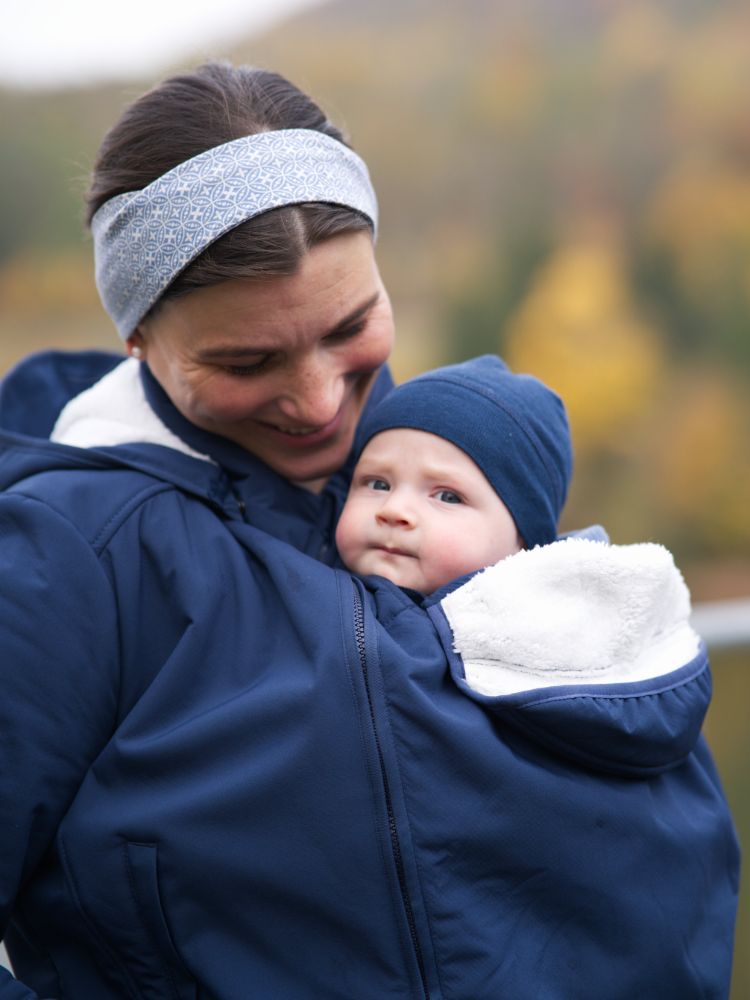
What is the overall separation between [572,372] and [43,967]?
8139 millimetres

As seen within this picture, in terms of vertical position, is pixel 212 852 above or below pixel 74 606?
below

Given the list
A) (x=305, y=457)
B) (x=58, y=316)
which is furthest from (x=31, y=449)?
(x=58, y=316)

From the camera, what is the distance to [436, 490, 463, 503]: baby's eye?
6.16ft

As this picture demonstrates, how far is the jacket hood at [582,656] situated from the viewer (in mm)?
1614

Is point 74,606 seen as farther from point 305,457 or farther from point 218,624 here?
point 305,457

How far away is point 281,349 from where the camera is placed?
174cm

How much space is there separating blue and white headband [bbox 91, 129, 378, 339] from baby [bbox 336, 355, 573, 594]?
1.12 feet

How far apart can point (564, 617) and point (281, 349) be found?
0.57m

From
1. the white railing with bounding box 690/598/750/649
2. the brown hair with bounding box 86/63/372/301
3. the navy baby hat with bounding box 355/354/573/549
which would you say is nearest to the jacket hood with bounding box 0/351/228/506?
the brown hair with bounding box 86/63/372/301

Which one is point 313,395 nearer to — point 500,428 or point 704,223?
point 500,428

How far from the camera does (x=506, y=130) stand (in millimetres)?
10672

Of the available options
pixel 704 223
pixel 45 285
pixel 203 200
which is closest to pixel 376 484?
pixel 203 200

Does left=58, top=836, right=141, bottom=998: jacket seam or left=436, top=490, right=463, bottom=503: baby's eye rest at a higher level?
left=436, top=490, right=463, bottom=503: baby's eye

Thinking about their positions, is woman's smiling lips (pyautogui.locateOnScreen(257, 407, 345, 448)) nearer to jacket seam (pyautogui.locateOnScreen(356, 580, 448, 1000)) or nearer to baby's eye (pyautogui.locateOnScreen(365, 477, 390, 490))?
baby's eye (pyautogui.locateOnScreen(365, 477, 390, 490))
